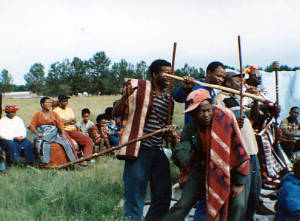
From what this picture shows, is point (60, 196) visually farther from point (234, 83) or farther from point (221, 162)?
point (234, 83)

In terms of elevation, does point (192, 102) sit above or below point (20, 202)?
above

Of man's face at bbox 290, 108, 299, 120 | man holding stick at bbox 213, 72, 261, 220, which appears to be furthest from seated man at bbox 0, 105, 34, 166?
man's face at bbox 290, 108, 299, 120

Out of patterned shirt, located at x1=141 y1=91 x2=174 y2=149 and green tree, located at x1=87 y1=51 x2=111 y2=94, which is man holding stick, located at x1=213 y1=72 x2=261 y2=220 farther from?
green tree, located at x1=87 y1=51 x2=111 y2=94

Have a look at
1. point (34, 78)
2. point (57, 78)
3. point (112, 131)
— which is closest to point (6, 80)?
point (34, 78)

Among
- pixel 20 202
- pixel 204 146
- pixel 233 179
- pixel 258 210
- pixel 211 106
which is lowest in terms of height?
pixel 258 210

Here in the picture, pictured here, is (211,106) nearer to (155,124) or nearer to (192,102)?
(192,102)

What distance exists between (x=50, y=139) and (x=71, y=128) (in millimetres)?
951

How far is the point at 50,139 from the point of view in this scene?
712 centimetres

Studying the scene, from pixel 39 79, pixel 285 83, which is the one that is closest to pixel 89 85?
pixel 39 79

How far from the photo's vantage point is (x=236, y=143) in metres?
2.81

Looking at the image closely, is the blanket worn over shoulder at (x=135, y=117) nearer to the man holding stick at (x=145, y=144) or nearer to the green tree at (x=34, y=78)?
the man holding stick at (x=145, y=144)

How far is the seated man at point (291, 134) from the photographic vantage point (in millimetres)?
7922

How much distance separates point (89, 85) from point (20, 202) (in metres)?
69.7

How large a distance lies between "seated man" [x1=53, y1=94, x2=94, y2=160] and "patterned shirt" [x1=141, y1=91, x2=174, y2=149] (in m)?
4.62
